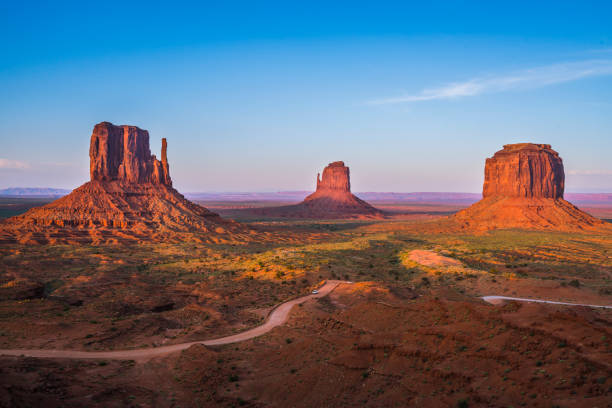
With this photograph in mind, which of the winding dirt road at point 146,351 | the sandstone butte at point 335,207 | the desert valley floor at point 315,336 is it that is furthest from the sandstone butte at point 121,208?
the sandstone butte at point 335,207

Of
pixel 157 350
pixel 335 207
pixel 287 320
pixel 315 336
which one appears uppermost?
pixel 335 207

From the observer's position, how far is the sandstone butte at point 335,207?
177125mm

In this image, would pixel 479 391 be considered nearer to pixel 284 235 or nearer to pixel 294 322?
pixel 294 322

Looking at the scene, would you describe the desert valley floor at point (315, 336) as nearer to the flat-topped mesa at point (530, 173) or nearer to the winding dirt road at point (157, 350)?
the winding dirt road at point (157, 350)

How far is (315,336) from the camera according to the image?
2398 centimetres

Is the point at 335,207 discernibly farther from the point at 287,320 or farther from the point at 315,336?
the point at 315,336

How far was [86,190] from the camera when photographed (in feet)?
270

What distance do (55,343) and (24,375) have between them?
24.0ft

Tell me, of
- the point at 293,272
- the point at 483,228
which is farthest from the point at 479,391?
the point at 483,228

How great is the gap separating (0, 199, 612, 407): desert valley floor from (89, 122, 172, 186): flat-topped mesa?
38.3 m

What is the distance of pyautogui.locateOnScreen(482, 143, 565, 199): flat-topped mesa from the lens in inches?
4373

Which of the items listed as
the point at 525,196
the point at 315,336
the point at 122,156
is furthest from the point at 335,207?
the point at 315,336

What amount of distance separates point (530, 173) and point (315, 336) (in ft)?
360

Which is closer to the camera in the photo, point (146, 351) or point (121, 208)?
point (146, 351)
